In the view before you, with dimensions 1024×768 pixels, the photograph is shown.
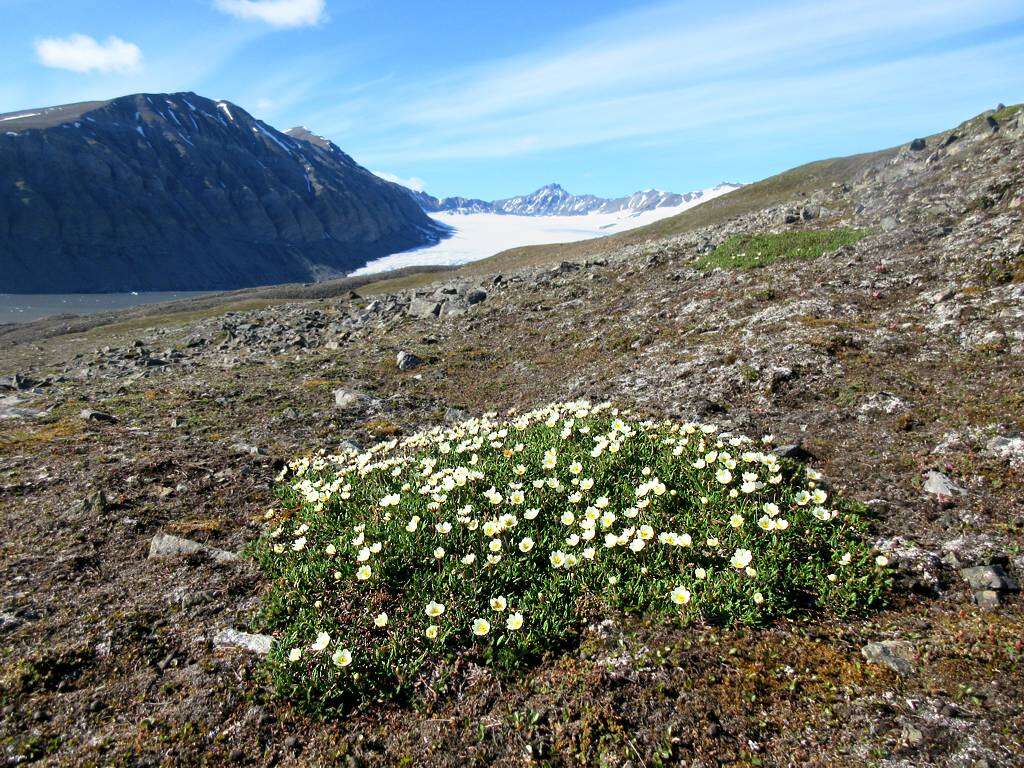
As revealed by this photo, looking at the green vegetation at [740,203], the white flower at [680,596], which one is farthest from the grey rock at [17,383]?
the green vegetation at [740,203]

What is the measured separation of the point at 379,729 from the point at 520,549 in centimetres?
227

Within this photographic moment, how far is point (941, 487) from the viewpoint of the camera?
673 centimetres

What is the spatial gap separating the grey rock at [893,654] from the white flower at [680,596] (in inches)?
56.5

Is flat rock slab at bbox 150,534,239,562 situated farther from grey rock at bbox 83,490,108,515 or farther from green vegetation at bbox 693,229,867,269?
green vegetation at bbox 693,229,867,269

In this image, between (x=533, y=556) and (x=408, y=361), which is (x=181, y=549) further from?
(x=408, y=361)

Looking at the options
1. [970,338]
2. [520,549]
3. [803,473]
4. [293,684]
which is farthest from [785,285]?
[293,684]

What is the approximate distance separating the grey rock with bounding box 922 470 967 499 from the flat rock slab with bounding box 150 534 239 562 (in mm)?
8604

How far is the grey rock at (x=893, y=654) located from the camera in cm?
445

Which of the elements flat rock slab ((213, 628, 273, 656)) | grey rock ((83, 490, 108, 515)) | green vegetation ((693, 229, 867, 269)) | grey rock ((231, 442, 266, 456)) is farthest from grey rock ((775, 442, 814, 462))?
green vegetation ((693, 229, 867, 269))

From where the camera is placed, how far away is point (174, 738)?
4.48 metres

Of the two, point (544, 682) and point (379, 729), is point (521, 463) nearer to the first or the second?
point (544, 682)

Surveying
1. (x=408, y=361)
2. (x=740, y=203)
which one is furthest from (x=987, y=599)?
(x=740, y=203)

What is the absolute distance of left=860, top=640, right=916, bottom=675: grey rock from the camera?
445cm

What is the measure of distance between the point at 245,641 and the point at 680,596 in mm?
4266
